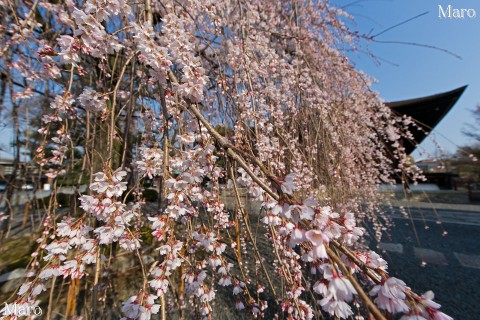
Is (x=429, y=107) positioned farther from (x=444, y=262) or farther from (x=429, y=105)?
(x=444, y=262)

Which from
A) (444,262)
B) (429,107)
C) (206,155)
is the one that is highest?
(429,107)

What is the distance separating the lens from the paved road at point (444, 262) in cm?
228

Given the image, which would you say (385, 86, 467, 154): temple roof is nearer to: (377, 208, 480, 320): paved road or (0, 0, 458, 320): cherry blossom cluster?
(377, 208, 480, 320): paved road

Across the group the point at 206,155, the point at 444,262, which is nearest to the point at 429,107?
the point at 444,262

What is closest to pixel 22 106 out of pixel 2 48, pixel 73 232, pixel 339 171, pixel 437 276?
pixel 2 48

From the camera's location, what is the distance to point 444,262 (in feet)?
10.5

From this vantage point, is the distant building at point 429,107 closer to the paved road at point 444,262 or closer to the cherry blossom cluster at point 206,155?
the paved road at point 444,262

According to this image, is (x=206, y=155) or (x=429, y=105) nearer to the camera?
(x=206, y=155)

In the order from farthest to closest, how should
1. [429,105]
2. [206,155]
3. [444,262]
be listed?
1. [429,105]
2. [444,262]
3. [206,155]

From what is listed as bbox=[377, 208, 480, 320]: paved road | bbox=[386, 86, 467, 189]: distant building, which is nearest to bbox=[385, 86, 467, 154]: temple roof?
bbox=[386, 86, 467, 189]: distant building

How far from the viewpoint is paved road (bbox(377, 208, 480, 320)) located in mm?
2283

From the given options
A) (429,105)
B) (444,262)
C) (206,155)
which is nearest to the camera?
(206,155)

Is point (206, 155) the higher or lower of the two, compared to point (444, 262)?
higher

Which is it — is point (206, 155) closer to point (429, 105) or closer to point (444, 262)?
point (444, 262)
